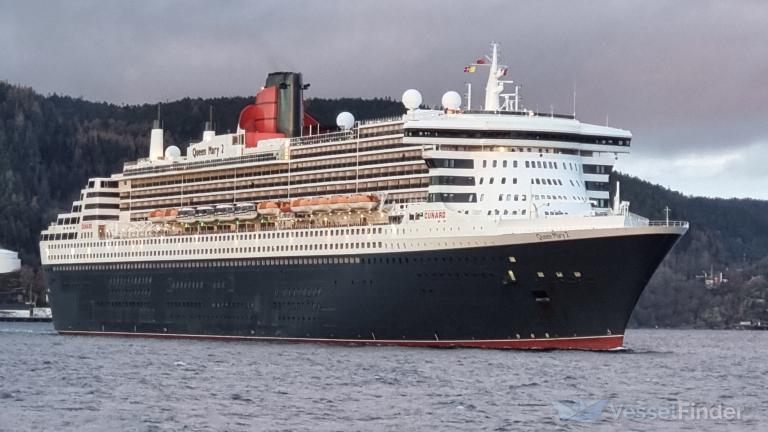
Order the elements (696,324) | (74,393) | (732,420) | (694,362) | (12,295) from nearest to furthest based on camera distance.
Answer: (732,420), (74,393), (694,362), (12,295), (696,324)

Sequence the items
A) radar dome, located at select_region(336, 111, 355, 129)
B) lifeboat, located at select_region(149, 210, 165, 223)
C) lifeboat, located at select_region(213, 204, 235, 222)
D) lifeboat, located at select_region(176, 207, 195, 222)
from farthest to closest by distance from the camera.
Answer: lifeboat, located at select_region(149, 210, 165, 223), lifeboat, located at select_region(176, 207, 195, 222), lifeboat, located at select_region(213, 204, 235, 222), radar dome, located at select_region(336, 111, 355, 129)

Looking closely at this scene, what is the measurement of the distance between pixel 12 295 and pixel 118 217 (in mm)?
82699

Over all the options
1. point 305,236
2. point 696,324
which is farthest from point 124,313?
point 696,324

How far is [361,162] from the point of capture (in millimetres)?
80562

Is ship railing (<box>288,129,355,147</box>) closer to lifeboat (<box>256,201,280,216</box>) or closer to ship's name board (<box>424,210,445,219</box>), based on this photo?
lifeboat (<box>256,201,280,216</box>)

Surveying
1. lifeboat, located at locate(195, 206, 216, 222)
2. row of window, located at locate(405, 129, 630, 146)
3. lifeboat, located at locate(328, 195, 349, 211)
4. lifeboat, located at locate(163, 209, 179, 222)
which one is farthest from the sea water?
lifeboat, located at locate(163, 209, 179, 222)

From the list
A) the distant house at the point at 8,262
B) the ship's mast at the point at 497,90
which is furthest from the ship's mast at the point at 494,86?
the distant house at the point at 8,262

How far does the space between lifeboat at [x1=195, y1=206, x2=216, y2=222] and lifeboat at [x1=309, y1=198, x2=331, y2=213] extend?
29.6 ft

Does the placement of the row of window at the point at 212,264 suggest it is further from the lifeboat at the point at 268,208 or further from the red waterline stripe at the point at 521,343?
the red waterline stripe at the point at 521,343

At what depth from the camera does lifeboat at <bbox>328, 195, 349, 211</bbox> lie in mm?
79750

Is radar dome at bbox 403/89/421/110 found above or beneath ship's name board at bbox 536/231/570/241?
above

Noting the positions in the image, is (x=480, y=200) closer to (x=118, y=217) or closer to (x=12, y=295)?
(x=118, y=217)

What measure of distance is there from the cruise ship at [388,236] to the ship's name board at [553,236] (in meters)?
0.10

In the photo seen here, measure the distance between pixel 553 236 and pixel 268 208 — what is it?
811 inches
